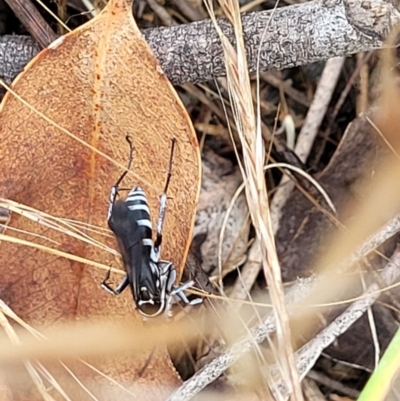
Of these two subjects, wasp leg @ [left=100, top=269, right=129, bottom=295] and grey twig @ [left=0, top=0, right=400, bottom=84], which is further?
wasp leg @ [left=100, top=269, right=129, bottom=295]

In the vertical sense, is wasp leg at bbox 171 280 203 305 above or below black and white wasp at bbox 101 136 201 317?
below

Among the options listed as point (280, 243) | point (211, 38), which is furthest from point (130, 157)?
point (280, 243)

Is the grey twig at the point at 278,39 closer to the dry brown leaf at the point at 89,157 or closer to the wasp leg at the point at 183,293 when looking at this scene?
the dry brown leaf at the point at 89,157

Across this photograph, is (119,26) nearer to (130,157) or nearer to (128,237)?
(130,157)

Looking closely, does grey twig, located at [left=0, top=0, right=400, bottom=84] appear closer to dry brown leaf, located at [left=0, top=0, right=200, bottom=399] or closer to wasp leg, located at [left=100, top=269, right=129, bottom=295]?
dry brown leaf, located at [left=0, top=0, right=200, bottom=399]

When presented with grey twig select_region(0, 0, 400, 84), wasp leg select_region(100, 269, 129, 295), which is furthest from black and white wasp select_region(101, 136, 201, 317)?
grey twig select_region(0, 0, 400, 84)

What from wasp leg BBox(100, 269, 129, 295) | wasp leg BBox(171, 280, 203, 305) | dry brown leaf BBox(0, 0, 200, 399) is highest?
dry brown leaf BBox(0, 0, 200, 399)

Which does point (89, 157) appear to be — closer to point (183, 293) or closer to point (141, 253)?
point (141, 253)
